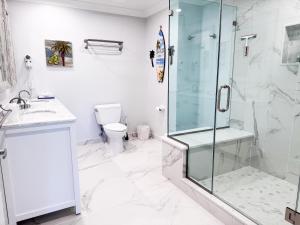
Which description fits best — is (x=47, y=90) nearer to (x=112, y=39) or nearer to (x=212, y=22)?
(x=112, y=39)

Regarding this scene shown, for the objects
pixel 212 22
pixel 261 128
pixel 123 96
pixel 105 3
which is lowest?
pixel 261 128

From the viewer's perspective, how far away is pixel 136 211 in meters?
1.95

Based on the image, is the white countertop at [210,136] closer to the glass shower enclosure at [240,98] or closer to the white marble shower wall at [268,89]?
the glass shower enclosure at [240,98]

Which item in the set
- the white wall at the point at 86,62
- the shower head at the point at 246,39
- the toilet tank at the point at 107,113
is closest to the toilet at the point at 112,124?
the toilet tank at the point at 107,113

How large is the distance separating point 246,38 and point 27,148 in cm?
270

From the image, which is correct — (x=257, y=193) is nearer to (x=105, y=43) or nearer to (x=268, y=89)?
(x=268, y=89)

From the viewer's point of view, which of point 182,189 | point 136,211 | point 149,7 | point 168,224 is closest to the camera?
point 168,224

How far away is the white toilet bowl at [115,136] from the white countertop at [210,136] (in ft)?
3.35

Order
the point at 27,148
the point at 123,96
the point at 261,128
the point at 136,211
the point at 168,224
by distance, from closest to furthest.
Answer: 1. the point at 27,148
2. the point at 168,224
3. the point at 136,211
4. the point at 261,128
5. the point at 123,96

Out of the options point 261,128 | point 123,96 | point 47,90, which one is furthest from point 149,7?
point 261,128

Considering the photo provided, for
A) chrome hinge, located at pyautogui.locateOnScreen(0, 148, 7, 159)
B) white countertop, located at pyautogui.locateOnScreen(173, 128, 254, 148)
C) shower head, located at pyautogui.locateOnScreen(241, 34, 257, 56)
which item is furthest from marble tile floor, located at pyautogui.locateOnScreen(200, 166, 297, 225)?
chrome hinge, located at pyautogui.locateOnScreen(0, 148, 7, 159)

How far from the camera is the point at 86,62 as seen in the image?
350 centimetres

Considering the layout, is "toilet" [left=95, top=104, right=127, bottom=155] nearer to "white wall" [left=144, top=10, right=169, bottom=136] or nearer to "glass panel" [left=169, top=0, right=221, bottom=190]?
"white wall" [left=144, top=10, right=169, bottom=136]

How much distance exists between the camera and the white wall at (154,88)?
354 centimetres
